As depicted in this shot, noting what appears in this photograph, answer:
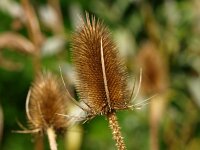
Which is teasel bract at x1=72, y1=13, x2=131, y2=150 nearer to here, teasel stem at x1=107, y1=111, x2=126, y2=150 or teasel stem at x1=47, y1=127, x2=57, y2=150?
teasel stem at x1=107, y1=111, x2=126, y2=150

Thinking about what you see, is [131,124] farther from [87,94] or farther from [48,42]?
[87,94]

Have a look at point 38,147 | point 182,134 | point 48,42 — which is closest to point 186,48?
point 182,134

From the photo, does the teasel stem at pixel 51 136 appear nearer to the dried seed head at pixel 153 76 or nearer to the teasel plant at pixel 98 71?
the teasel plant at pixel 98 71

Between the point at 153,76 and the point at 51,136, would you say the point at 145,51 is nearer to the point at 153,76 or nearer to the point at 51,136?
the point at 153,76

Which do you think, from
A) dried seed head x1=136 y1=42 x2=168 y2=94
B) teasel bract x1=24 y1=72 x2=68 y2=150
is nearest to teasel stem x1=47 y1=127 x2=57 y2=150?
teasel bract x1=24 y1=72 x2=68 y2=150

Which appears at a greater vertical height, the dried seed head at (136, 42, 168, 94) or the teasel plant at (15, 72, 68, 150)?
the dried seed head at (136, 42, 168, 94)

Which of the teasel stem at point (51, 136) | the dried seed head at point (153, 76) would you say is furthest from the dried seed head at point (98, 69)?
the dried seed head at point (153, 76)

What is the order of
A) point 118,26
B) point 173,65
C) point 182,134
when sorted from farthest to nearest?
1. point 118,26
2. point 173,65
3. point 182,134

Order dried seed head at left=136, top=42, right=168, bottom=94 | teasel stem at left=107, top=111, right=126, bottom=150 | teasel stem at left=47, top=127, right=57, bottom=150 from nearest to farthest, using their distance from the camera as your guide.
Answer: teasel stem at left=107, top=111, right=126, bottom=150 → teasel stem at left=47, top=127, right=57, bottom=150 → dried seed head at left=136, top=42, right=168, bottom=94
